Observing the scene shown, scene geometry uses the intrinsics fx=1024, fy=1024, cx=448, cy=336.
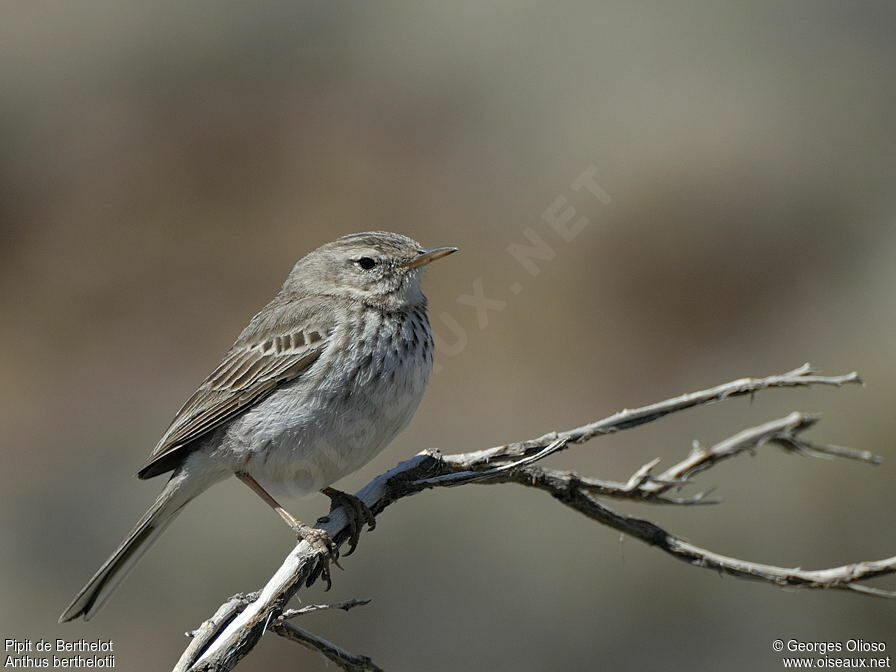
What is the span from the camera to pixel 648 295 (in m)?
13.5

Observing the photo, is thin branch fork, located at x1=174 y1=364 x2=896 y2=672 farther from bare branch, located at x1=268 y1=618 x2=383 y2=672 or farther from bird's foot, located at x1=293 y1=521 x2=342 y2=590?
bird's foot, located at x1=293 y1=521 x2=342 y2=590

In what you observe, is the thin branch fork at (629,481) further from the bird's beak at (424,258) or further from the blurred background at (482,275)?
the blurred background at (482,275)

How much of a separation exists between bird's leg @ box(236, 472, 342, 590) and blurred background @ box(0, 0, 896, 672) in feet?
8.08

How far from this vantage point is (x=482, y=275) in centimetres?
1358

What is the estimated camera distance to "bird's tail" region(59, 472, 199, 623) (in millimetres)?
5055

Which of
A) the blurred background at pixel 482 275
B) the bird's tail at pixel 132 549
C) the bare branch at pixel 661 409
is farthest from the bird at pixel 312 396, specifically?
the blurred background at pixel 482 275

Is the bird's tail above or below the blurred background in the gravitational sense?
below

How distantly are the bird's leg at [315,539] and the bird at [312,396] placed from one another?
0.01 meters

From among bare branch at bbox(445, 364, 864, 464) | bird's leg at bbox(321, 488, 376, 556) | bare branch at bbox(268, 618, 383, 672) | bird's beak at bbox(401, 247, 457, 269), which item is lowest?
bare branch at bbox(268, 618, 383, 672)

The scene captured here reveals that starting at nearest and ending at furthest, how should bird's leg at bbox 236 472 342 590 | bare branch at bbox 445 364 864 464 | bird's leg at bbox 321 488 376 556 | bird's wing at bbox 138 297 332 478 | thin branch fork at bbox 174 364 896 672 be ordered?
thin branch fork at bbox 174 364 896 672 → bare branch at bbox 445 364 864 464 → bird's leg at bbox 236 472 342 590 → bird's leg at bbox 321 488 376 556 → bird's wing at bbox 138 297 332 478

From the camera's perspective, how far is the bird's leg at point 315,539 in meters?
3.94

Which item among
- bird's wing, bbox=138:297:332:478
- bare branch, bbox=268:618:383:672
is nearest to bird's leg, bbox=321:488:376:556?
bird's wing, bbox=138:297:332:478

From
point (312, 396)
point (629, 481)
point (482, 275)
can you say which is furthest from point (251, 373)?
point (482, 275)

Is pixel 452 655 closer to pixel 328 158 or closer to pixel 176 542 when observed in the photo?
pixel 176 542
